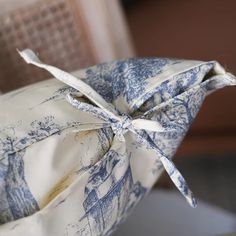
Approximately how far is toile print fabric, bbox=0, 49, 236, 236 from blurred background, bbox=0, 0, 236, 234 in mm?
147

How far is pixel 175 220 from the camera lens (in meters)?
0.61

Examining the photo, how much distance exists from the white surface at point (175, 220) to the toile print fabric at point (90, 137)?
15 cm

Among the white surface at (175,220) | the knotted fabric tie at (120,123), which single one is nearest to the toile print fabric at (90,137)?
the knotted fabric tie at (120,123)

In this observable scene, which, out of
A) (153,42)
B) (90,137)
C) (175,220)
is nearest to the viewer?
(90,137)

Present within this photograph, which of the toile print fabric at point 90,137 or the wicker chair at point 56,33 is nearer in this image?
the toile print fabric at point 90,137

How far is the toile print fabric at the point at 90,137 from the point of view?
14.8 inches

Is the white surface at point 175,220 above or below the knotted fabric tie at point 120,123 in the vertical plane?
below

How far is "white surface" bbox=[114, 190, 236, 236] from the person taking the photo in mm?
588

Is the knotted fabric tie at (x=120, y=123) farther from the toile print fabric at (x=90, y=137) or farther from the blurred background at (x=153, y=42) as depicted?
the blurred background at (x=153, y=42)

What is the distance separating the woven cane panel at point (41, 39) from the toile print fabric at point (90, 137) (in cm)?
21

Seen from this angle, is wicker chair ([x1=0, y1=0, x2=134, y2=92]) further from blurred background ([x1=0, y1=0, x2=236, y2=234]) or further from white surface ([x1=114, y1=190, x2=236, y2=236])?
white surface ([x1=114, y1=190, x2=236, y2=236])

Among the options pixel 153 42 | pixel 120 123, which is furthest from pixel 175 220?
pixel 153 42

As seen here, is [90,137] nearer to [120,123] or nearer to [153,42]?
[120,123]

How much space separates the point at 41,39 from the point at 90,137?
0.31 metres
